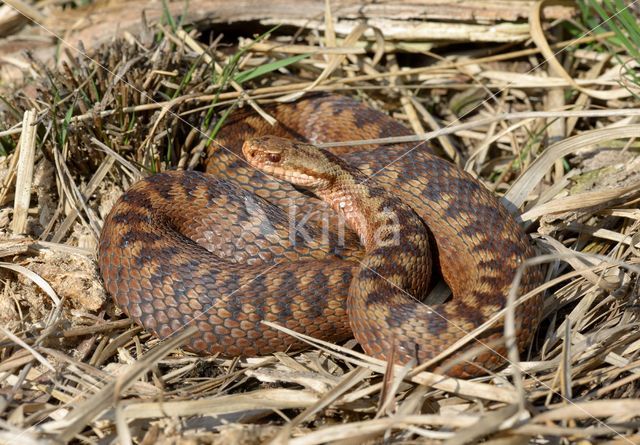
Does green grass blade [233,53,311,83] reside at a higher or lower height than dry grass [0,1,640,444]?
higher

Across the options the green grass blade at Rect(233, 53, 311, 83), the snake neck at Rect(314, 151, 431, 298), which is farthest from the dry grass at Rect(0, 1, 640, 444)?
the snake neck at Rect(314, 151, 431, 298)

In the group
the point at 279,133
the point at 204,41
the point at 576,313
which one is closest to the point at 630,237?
the point at 576,313

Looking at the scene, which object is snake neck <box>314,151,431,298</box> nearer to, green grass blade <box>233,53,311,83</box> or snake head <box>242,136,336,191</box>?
snake head <box>242,136,336,191</box>

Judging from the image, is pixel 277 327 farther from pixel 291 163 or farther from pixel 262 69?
→ pixel 262 69

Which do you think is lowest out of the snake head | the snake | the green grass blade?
the snake

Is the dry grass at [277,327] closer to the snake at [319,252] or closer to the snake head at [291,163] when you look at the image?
the snake at [319,252]

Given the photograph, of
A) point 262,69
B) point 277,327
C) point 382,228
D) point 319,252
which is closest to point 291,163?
point 319,252

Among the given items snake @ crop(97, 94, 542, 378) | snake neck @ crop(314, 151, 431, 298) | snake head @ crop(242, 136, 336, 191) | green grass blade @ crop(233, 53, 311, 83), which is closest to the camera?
snake @ crop(97, 94, 542, 378)
